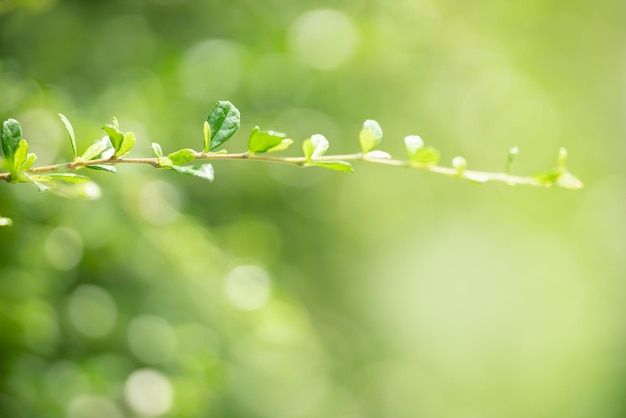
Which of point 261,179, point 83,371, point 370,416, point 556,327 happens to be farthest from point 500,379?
point 83,371

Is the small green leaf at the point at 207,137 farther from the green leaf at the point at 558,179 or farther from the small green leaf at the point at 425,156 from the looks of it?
the green leaf at the point at 558,179

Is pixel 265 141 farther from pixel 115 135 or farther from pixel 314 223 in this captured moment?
pixel 314 223

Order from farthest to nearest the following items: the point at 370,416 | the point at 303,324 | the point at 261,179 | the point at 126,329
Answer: the point at 370,416
the point at 261,179
the point at 303,324
the point at 126,329

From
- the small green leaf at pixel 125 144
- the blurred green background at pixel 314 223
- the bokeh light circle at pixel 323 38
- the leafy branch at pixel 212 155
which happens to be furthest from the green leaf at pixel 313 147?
the bokeh light circle at pixel 323 38

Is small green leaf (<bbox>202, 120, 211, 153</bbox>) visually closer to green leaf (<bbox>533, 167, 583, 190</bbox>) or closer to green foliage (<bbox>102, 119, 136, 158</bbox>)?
green foliage (<bbox>102, 119, 136, 158</bbox>)

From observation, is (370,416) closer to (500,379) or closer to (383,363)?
(383,363)

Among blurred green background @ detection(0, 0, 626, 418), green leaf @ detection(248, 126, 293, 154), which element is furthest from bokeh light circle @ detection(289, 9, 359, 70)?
green leaf @ detection(248, 126, 293, 154)
